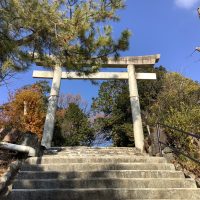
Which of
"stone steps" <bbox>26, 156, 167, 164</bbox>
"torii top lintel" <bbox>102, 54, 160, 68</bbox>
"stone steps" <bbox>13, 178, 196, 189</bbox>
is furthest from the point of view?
"torii top lintel" <bbox>102, 54, 160, 68</bbox>

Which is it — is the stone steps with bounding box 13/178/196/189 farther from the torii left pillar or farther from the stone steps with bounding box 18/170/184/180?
the torii left pillar

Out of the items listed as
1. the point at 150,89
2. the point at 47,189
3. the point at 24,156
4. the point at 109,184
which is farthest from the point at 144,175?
the point at 150,89

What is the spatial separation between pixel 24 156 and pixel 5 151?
16.7 inches

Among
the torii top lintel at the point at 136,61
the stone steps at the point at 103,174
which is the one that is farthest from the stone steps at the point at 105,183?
the torii top lintel at the point at 136,61

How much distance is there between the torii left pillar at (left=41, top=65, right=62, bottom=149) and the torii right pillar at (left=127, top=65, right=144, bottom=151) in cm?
244

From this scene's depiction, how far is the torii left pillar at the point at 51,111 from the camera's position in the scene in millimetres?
9094

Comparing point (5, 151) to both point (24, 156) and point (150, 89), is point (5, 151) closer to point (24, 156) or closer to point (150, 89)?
point (24, 156)

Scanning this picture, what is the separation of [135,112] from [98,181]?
5.46 metres

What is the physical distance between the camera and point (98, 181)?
4555 millimetres

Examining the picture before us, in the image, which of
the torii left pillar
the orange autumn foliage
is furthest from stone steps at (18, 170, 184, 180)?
the orange autumn foliage

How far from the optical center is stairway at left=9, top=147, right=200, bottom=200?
13.6 feet

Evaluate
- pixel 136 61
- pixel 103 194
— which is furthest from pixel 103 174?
pixel 136 61

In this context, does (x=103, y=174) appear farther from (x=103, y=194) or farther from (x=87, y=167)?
(x=103, y=194)

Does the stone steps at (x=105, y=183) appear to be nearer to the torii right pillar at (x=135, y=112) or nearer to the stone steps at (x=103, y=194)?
the stone steps at (x=103, y=194)
